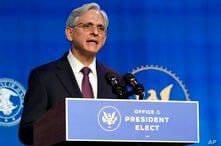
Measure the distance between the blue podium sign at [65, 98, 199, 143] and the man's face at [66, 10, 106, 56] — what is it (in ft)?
1.59

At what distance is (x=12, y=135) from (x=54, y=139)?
1.47 metres

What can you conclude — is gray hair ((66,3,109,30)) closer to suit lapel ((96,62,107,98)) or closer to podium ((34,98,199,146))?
suit lapel ((96,62,107,98))

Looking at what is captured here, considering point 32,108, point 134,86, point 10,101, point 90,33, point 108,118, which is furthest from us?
point 10,101

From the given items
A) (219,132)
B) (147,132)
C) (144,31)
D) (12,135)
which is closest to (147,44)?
(144,31)

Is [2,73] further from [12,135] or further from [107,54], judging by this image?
[107,54]

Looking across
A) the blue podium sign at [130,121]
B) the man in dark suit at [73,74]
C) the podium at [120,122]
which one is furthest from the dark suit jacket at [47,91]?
the blue podium sign at [130,121]

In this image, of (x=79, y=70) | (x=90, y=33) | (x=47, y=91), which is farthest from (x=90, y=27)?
(x=47, y=91)

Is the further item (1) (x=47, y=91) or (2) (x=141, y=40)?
(2) (x=141, y=40)

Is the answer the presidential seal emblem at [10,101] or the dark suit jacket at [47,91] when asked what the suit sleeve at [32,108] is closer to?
the dark suit jacket at [47,91]

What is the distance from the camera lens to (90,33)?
86.7 inches

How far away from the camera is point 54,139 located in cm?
175

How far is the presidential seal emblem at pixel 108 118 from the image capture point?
1.72 m

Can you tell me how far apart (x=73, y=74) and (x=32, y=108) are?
21cm

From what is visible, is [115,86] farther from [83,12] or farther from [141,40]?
[141,40]
